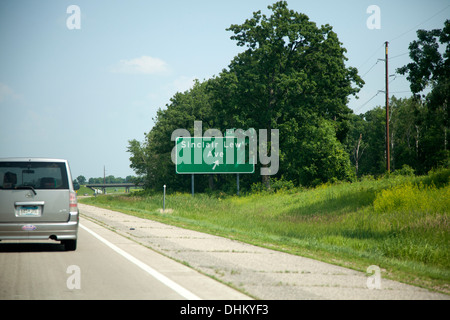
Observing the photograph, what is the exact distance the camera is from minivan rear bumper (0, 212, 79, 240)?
1133 cm

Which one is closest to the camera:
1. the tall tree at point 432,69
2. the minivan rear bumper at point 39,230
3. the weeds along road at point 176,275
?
the weeds along road at point 176,275

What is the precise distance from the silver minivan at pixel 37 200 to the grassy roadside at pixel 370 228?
17.4ft

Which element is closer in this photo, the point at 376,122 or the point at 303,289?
the point at 303,289

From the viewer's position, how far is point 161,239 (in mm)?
14977

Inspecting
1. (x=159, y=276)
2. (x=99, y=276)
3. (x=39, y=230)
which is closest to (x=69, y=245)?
(x=39, y=230)

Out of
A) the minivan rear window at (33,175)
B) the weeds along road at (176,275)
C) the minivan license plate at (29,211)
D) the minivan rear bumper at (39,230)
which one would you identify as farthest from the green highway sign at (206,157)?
the minivan license plate at (29,211)

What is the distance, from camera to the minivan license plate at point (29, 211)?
11.5m

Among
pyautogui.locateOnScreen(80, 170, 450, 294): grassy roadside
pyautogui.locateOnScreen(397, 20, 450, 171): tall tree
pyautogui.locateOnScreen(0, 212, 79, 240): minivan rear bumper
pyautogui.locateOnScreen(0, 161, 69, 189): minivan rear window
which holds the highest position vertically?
pyautogui.locateOnScreen(397, 20, 450, 171): tall tree

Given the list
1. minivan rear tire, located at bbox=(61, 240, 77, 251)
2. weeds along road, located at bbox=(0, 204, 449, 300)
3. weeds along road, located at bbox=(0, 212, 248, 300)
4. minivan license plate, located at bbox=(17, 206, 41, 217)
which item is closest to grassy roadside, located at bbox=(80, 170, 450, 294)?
weeds along road, located at bbox=(0, 204, 449, 300)

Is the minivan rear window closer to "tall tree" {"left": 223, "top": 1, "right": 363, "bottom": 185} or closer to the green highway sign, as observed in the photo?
the green highway sign

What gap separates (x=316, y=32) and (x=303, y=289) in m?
47.9

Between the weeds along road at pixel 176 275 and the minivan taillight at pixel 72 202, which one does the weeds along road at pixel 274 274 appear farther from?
the minivan taillight at pixel 72 202

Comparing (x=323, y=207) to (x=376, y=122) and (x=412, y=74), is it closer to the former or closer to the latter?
(x=412, y=74)
